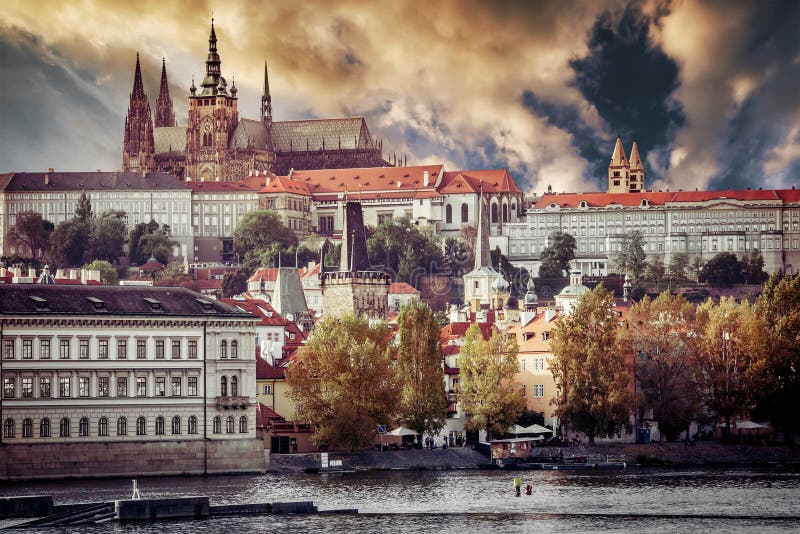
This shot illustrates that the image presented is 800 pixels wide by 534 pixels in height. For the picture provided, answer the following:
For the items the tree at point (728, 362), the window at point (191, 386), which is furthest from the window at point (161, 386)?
the tree at point (728, 362)

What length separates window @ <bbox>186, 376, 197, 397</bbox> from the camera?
86000 millimetres

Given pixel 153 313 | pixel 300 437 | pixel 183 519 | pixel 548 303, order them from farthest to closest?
pixel 548 303 < pixel 300 437 < pixel 153 313 < pixel 183 519

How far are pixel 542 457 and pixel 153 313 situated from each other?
22734 mm

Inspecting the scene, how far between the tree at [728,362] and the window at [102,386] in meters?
34.2

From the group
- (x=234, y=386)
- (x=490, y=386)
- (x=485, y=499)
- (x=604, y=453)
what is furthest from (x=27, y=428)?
(x=604, y=453)

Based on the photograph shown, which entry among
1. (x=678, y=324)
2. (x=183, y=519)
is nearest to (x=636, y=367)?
(x=678, y=324)

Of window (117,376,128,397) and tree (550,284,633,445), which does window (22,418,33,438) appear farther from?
tree (550,284,633,445)

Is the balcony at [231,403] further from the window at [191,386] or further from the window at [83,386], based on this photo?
the window at [83,386]

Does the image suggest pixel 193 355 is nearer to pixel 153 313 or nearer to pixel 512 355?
pixel 153 313

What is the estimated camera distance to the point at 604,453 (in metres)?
98.6

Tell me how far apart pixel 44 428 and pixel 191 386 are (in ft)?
23.3

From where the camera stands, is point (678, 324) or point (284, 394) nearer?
point (284, 394)

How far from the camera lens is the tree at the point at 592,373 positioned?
3922 inches

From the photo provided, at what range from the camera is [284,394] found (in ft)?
313
